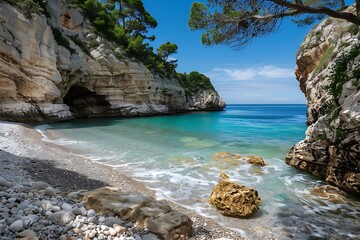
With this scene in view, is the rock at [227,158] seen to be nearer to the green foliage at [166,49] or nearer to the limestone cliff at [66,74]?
the limestone cliff at [66,74]

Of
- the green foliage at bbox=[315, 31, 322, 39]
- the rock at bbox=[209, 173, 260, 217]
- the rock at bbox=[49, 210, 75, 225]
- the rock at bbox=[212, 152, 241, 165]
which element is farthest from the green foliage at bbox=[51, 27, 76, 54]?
the rock at bbox=[49, 210, 75, 225]

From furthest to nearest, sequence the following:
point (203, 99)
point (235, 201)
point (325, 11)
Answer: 1. point (203, 99)
2. point (235, 201)
3. point (325, 11)

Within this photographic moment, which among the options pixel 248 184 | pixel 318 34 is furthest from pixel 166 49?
pixel 248 184

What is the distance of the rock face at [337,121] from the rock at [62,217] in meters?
7.26

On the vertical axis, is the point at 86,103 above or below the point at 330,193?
above

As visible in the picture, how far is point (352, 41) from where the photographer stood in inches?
316

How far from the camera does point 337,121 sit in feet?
22.8

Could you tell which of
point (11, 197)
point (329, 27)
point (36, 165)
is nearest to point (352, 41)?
point (329, 27)

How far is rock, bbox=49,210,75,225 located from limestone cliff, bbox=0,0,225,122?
18.2 m

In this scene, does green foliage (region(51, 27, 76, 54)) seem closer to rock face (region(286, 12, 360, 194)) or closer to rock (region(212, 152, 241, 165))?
rock (region(212, 152, 241, 165))

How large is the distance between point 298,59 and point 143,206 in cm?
1473

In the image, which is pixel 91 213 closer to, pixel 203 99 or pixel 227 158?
pixel 227 158

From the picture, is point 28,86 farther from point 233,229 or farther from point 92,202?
point 233,229

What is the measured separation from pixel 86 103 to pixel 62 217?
3140 cm
